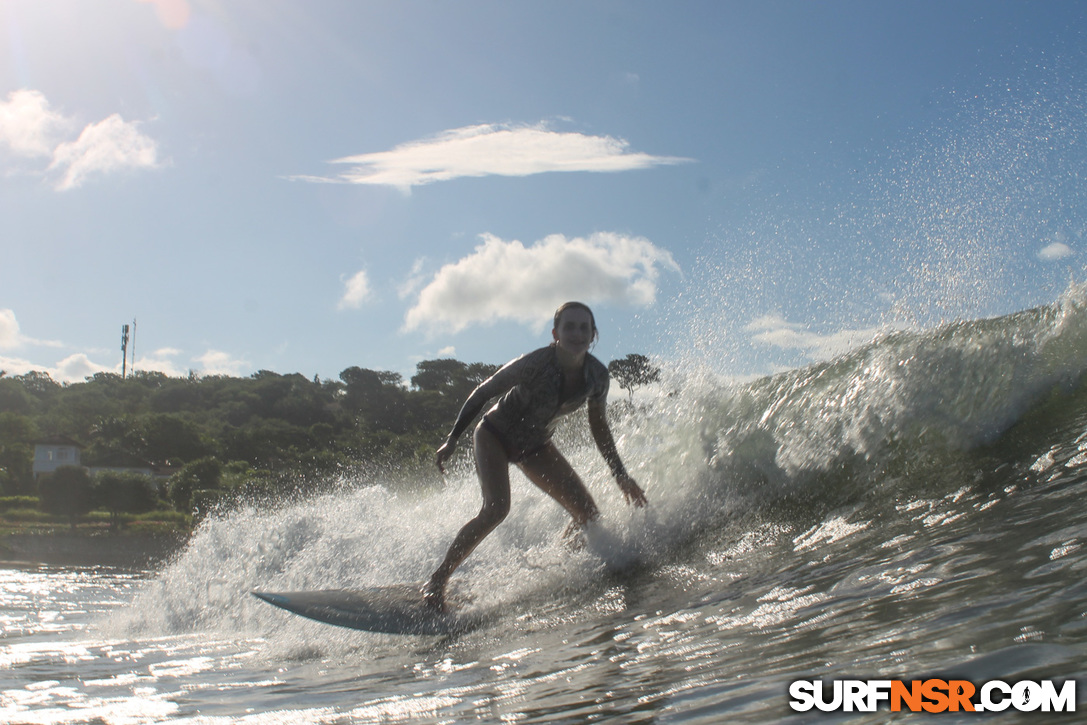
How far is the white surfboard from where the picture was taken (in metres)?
4.20

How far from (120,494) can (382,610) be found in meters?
34.8

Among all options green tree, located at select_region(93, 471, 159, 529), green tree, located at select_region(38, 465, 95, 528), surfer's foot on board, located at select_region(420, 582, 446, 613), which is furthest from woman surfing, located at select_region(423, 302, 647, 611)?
green tree, located at select_region(38, 465, 95, 528)

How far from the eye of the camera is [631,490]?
16.6 ft

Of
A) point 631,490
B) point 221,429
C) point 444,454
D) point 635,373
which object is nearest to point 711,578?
point 631,490

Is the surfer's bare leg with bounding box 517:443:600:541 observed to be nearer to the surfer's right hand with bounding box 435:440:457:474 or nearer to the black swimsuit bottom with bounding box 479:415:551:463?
the black swimsuit bottom with bounding box 479:415:551:463

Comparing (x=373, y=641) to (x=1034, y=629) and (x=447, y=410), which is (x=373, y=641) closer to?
(x=1034, y=629)

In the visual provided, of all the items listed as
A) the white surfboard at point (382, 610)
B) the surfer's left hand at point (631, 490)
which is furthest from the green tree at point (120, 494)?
the surfer's left hand at point (631, 490)

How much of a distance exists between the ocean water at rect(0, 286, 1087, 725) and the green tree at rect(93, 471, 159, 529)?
1162 inches

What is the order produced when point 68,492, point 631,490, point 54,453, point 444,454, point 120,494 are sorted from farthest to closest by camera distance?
point 54,453 → point 68,492 → point 120,494 → point 631,490 → point 444,454

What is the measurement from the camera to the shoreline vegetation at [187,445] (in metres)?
27.4

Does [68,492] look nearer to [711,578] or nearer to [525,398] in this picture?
[525,398]

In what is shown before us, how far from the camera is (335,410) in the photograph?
75312 millimetres

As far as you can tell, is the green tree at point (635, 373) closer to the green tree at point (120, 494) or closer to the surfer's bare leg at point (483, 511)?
the surfer's bare leg at point (483, 511)

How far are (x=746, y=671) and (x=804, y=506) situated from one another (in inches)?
105
